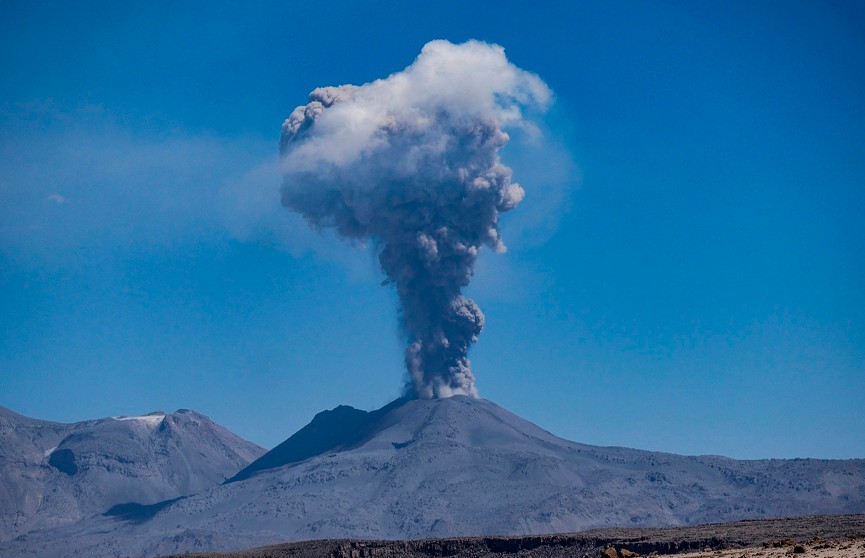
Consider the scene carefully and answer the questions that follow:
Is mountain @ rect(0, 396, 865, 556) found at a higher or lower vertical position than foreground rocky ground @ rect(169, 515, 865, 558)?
higher

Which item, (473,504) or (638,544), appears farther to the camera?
(473,504)

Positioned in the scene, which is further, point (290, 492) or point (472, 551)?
point (290, 492)

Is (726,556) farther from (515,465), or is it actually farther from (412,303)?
(515,465)

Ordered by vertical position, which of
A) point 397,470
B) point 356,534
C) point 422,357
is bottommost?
point 356,534

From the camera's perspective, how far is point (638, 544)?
70.1 m

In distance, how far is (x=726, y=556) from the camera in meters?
53.8

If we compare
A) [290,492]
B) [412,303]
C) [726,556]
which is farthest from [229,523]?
[726,556]

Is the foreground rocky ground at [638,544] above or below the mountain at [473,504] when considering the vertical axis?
below

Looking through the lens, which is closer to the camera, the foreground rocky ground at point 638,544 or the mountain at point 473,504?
the foreground rocky ground at point 638,544

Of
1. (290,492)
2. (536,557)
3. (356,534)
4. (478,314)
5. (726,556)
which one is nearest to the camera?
(726,556)

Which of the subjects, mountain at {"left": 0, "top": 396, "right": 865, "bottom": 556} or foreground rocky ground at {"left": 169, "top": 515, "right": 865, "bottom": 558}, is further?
mountain at {"left": 0, "top": 396, "right": 865, "bottom": 556}

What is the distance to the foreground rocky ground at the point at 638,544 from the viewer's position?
60.4m

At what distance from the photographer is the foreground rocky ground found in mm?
60438

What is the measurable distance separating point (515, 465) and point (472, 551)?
117136 millimetres
